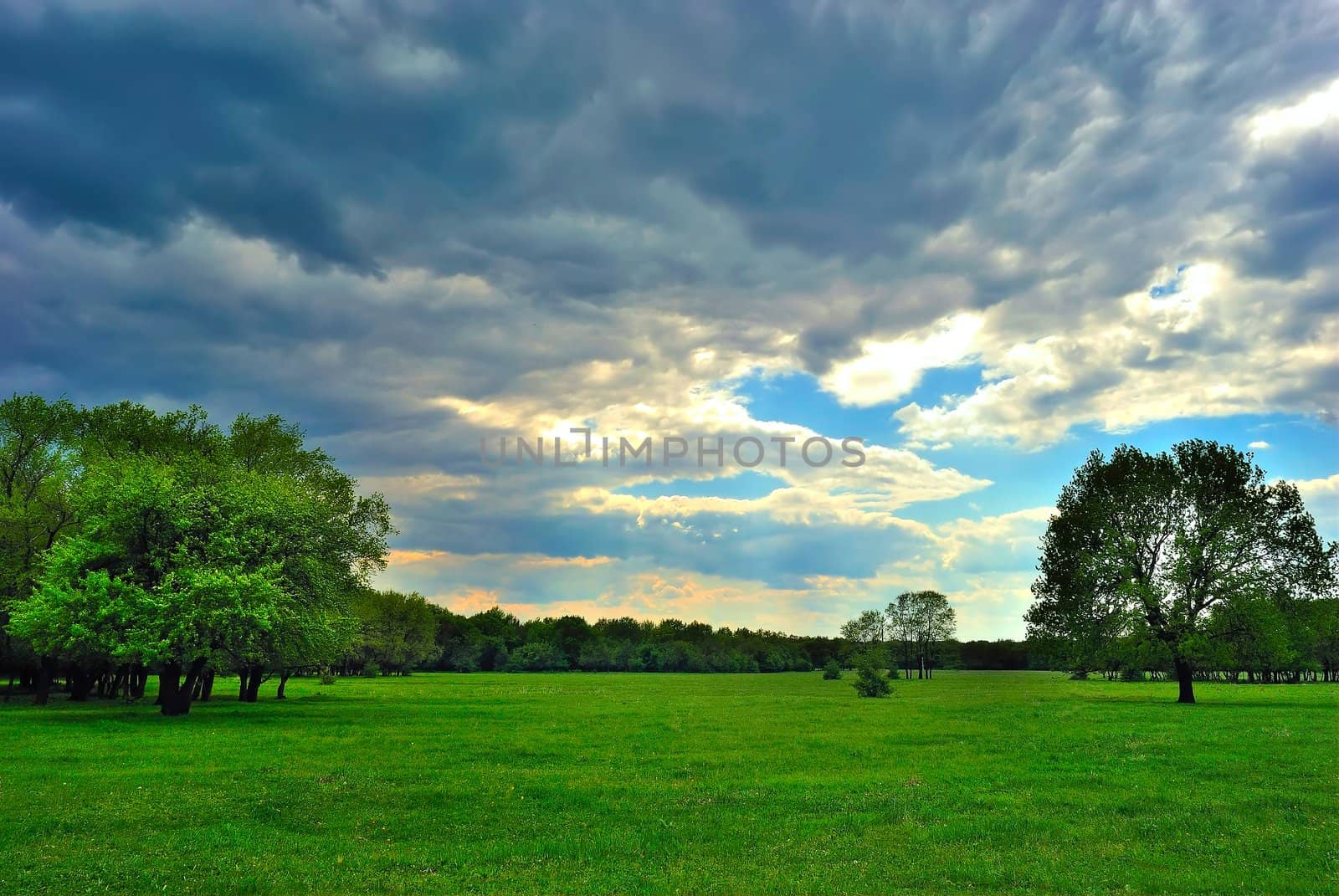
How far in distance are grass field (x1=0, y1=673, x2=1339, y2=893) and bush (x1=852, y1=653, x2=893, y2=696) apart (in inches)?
1509

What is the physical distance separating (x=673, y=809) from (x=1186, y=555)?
55750mm

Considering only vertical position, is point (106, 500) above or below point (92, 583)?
above

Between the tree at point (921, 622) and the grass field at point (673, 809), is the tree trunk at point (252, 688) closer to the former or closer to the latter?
the grass field at point (673, 809)

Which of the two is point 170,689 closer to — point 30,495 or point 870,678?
point 30,495

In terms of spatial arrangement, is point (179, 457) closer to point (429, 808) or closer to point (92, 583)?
point (92, 583)

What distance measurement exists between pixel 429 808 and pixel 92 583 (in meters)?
34.4

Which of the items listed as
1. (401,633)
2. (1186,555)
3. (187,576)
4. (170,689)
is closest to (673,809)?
(187,576)

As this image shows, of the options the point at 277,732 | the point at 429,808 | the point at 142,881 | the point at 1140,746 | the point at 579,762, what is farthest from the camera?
the point at 277,732

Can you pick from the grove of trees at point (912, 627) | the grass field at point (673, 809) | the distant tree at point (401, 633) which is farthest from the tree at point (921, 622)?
the grass field at point (673, 809)

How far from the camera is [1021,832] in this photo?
1873 cm

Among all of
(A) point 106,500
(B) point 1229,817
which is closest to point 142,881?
(B) point 1229,817

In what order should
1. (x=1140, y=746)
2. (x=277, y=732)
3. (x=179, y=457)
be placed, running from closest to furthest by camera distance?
(x=1140, y=746), (x=277, y=732), (x=179, y=457)

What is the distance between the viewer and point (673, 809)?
21.5m

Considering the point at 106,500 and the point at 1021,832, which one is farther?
the point at 106,500
